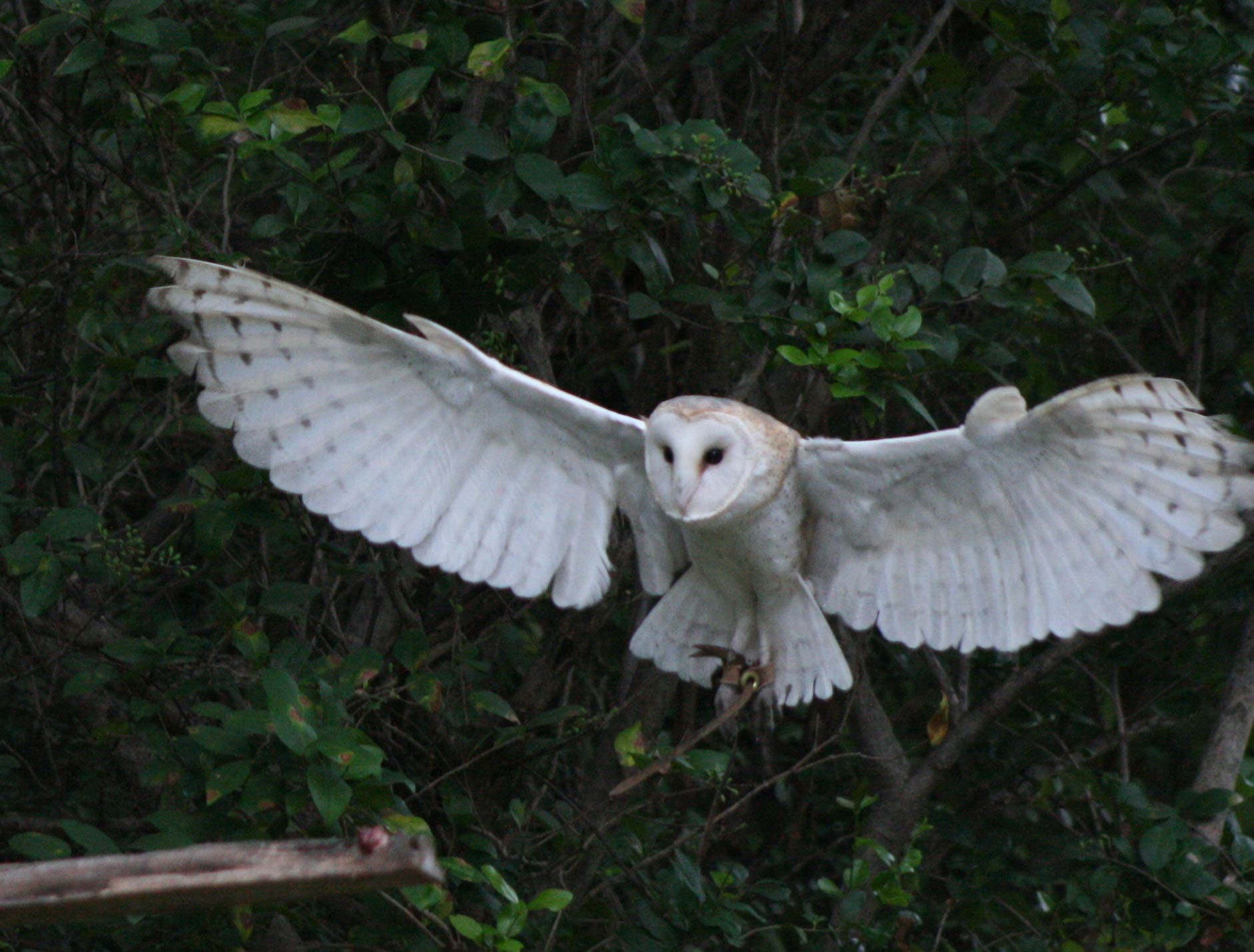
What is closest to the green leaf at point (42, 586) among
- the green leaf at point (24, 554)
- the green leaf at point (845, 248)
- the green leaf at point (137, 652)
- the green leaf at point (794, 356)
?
the green leaf at point (24, 554)

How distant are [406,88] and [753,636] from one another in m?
1.24

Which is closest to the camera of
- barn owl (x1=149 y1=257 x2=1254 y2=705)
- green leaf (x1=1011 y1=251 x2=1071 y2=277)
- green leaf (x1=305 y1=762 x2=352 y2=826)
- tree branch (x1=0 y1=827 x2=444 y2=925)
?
tree branch (x1=0 y1=827 x2=444 y2=925)

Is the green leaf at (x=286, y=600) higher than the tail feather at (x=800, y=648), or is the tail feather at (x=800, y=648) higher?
the tail feather at (x=800, y=648)

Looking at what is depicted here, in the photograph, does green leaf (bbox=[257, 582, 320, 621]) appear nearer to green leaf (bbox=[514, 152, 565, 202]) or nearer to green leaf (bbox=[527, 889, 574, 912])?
green leaf (bbox=[527, 889, 574, 912])

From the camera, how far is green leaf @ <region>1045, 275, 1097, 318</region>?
9.88ft

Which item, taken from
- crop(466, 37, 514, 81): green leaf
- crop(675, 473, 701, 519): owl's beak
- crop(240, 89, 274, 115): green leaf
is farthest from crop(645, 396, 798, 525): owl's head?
crop(240, 89, 274, 115): green leaf

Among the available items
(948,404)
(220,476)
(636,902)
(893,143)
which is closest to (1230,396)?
(948,404)

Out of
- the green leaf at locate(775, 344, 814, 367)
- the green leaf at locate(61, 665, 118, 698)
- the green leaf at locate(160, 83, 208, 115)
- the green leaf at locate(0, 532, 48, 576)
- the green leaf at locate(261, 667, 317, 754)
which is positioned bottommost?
the green leaf at locate(61, 665, 118, 698)

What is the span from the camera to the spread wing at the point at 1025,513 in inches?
99.0

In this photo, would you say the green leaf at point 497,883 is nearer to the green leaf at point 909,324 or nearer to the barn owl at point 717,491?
the barn owl at point 717,491

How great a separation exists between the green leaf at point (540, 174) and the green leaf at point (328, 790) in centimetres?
109

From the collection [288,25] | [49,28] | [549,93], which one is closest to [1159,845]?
[549,93]

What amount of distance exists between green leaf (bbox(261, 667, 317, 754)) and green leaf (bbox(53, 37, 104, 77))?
1186mm

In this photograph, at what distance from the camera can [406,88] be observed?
289cm
